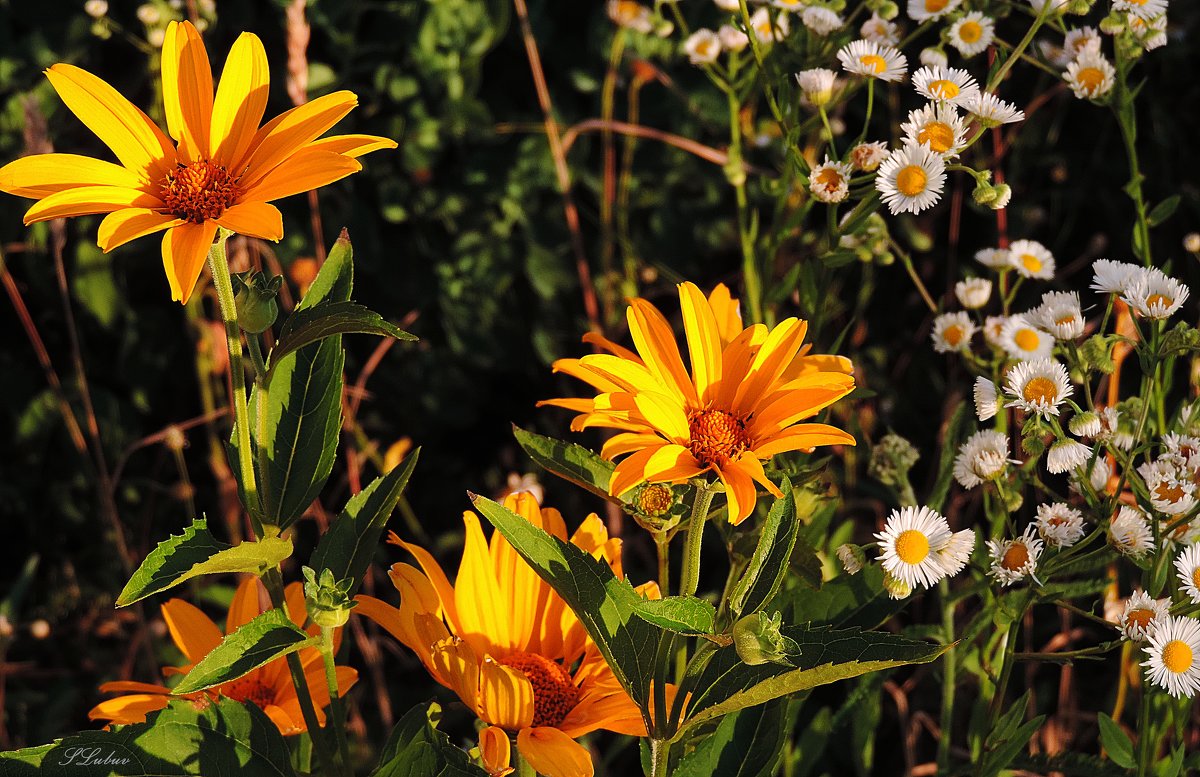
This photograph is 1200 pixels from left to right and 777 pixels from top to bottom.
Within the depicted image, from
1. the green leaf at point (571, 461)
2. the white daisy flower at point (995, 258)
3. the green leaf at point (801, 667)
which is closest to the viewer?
the green leaf at point (801, 667)

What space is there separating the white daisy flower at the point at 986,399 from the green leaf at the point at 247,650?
527 mm

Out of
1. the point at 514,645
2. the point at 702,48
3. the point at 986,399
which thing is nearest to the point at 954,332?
the point at 986,399

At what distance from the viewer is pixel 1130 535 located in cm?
85

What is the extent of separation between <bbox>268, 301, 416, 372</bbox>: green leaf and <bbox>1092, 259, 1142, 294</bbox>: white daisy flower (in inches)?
22.7

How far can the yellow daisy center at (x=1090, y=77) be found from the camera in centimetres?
108

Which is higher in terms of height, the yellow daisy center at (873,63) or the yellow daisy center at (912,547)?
the yellow daisy center at (873,63)

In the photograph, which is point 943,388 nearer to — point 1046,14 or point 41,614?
point 1046,14

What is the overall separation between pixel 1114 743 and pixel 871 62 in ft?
1.92

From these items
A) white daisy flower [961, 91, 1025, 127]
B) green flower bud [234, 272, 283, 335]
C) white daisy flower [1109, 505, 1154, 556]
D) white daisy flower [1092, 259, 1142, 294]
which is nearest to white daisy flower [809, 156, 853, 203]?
white daisy flower [961, 91, 1025, 127]

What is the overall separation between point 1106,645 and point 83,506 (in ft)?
4.64

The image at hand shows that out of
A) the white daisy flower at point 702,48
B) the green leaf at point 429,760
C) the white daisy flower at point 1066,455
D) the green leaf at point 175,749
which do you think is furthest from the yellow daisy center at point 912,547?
the white daisy flower at point 702,48

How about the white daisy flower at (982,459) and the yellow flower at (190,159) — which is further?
the white daisy flower at (982,459)

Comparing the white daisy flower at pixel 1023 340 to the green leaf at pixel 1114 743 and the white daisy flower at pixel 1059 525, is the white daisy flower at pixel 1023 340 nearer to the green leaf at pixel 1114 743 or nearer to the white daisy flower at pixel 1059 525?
the white daisy flower at pixel 1059 525

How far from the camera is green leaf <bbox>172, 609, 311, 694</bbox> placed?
Answer: 0.70 meters
